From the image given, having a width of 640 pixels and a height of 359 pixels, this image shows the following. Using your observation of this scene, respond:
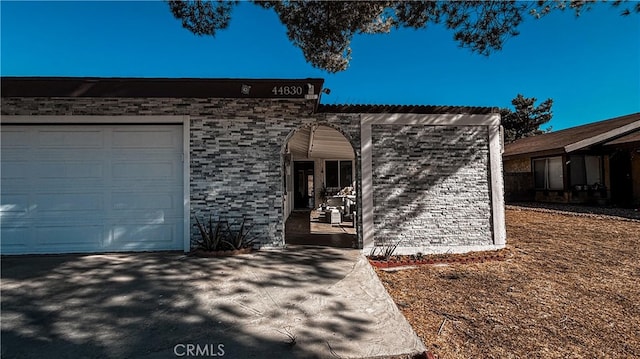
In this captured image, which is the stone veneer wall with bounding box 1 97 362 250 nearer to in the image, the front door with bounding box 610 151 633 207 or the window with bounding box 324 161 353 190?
the window with bounding box 324 161 353 190

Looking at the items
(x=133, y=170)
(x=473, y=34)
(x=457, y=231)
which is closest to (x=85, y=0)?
(x=133, y=170)

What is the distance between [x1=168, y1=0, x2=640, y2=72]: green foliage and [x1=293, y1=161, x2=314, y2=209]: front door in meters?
8.98

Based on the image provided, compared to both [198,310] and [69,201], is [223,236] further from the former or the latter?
[69,201]

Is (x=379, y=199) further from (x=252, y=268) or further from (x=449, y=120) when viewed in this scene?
(x=252, y=268)

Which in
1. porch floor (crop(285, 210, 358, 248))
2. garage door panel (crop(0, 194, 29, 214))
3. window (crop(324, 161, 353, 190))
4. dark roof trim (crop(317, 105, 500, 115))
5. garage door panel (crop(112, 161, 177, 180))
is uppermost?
dark roof trim (crop(317, 105, 500, 115))

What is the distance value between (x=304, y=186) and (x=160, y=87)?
1186cm

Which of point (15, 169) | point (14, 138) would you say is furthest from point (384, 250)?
point (14, 138)

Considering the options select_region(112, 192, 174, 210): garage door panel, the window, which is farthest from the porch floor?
the window

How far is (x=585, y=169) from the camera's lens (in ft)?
52.4

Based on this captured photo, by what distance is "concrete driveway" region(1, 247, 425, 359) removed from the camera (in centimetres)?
299

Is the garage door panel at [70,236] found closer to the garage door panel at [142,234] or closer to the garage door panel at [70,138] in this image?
the garage door panel at [142,234]

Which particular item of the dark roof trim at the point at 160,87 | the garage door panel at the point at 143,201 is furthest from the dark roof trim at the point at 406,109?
the garage door panel at the point at 143,201

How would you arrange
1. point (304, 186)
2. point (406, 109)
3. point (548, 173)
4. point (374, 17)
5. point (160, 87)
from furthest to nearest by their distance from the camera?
point (548, 173) < point (304, 186) < point (374, 17) < point (406, 109) < point (160, 87)

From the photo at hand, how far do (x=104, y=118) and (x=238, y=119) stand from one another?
8.41 ft
